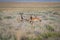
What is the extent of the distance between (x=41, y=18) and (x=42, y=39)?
31cm

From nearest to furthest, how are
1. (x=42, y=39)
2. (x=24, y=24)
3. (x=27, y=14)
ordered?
(x=42, y=39) → (x=24, y=24) → (x=27, y=14)

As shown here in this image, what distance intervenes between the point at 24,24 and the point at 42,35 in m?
0.26

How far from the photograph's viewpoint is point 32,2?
161cm

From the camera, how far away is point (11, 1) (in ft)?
5.29

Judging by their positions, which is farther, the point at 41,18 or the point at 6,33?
the point at 41,18

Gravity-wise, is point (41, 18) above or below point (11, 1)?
below

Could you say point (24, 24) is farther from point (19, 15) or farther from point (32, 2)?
point (32, 2)

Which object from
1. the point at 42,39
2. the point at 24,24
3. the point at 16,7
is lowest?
the point at 42,39

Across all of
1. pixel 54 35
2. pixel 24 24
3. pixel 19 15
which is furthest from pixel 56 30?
pixel 19 15

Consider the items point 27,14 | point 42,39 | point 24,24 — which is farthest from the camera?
point 27,14

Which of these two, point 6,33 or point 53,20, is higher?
point 53,20

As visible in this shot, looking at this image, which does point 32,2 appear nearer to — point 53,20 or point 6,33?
point 53,20

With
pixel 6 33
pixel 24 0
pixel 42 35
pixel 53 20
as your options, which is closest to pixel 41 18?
pixel 53 20

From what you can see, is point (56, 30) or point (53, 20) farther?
point (53, 20)
